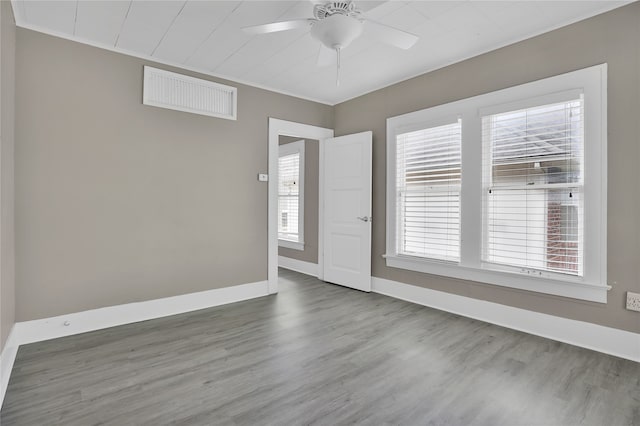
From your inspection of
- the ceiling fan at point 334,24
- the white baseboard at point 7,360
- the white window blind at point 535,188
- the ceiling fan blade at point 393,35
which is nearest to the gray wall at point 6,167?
the white baseboard at point 7,360

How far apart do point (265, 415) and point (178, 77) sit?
335 centimetres

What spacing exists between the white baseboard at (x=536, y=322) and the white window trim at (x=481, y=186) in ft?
0.76

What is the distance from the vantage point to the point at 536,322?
9.73 feet

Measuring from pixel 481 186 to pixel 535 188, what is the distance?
481 mm

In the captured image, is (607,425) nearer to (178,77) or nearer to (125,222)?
(125,222)

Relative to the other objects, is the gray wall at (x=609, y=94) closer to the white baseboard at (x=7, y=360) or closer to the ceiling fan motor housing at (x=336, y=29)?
Result: the ceiling fan motor housing at (x=336, y=29)

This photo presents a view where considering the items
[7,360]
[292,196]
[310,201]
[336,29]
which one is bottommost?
[7,360]

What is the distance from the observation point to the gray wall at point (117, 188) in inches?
110

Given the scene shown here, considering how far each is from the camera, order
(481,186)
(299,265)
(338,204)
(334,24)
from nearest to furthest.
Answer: (334,24) → (481,186) → (338,204) → (299,265)

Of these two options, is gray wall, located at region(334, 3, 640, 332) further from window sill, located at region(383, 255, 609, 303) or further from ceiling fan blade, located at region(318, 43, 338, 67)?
ceiling fan blade, located at region(318, 43, 338, 67)

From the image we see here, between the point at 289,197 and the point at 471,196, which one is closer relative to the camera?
the point at 471,196

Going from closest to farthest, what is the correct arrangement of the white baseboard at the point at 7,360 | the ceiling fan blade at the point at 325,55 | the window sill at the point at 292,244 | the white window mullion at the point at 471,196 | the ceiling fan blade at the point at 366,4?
the white baseboard at the point at 7,360 → the ceiling fan blade at the point at 366,4 → the ceiling fan blade at the point at 325,55 → the white window mullion at the point at 471,196 → the window sill at the point at 292,244

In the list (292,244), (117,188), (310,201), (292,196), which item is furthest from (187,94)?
(292,244)

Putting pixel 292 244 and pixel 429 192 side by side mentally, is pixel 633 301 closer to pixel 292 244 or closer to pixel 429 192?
pixel 429 192
